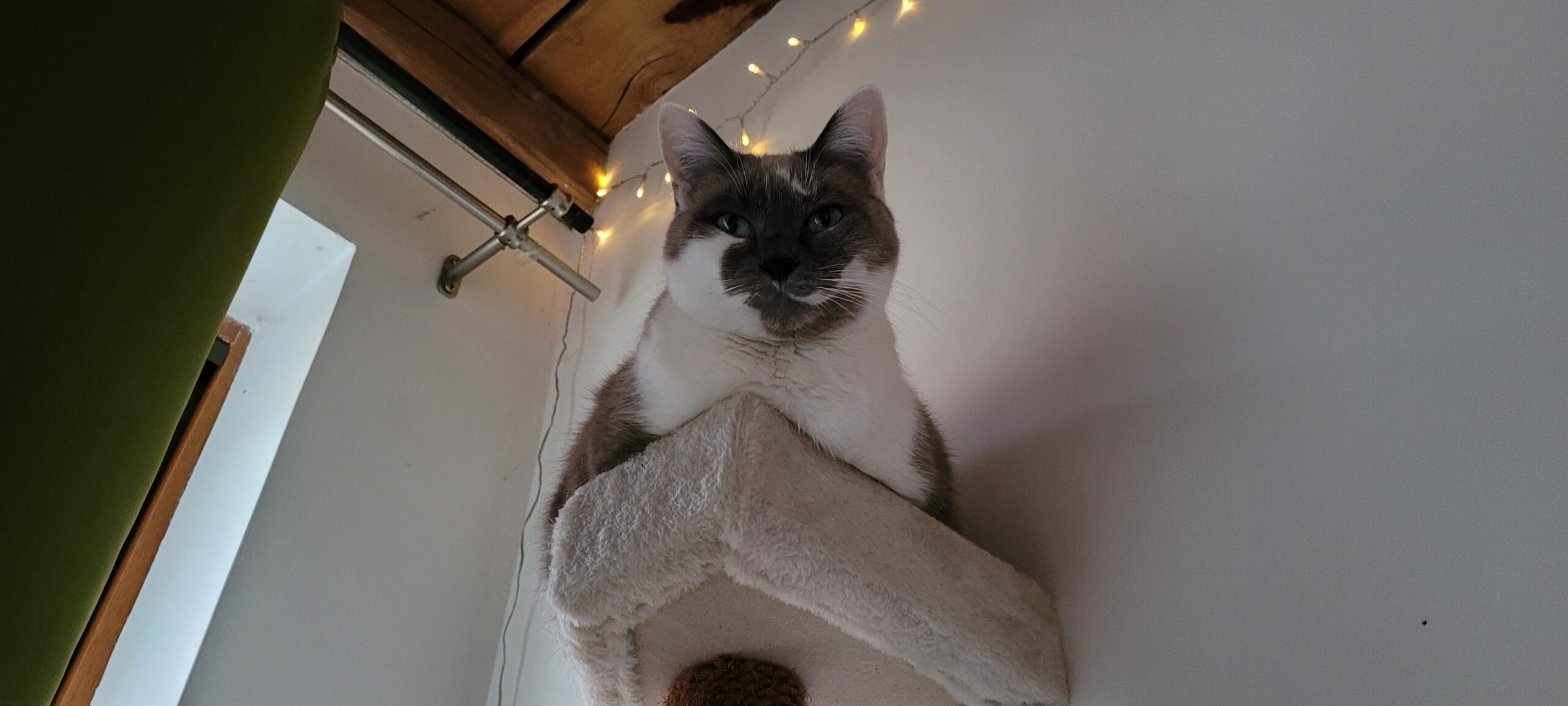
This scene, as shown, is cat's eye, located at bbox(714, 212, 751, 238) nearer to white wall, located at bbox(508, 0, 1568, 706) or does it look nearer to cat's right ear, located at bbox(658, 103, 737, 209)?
cat's right ear, located at bbox(658, 103, 737, 209)

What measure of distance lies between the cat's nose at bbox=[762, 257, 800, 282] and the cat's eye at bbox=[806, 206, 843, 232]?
9 cm

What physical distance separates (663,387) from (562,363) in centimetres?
108

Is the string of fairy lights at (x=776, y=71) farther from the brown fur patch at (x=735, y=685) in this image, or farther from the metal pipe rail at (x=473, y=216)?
the brown fur patch at (x=735, y=685)

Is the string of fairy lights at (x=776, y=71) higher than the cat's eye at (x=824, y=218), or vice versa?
the string of fairy lights at (x=776, y=71)

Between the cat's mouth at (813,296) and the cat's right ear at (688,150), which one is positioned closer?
the cat's mouth at (813,296)

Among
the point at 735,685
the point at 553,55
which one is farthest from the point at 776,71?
the point at 735,685

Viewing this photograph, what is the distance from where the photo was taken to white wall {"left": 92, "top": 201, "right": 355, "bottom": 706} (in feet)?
4.18

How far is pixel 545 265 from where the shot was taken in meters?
1.74

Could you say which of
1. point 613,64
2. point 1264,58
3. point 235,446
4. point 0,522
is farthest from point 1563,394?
point 613,64

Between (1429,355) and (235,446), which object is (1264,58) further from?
(235,446)

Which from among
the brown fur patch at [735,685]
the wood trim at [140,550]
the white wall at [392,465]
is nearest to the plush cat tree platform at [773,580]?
the brown fur patch at [735,685]

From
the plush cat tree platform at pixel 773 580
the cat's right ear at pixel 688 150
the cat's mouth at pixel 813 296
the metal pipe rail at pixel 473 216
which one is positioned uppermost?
the metal pipe rail at pixel 473 216

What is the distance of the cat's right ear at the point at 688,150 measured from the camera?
1.02m

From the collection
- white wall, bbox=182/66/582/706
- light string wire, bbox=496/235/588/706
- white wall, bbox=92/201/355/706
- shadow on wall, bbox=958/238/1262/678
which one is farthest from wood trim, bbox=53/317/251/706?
shadow on wall, bbox=958/238/1262/678
